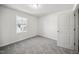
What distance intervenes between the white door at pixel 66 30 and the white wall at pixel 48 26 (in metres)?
1.56

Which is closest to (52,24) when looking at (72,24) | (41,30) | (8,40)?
(41,30)

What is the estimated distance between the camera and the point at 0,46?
294cm

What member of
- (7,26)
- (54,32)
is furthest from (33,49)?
(54,32)

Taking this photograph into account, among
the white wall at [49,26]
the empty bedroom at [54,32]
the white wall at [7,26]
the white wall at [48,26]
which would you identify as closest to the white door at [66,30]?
the empty bedroom at [54,32]

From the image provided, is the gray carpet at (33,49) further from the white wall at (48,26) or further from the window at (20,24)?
the white wall at (48,26)

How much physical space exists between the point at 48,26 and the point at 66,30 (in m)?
2.54

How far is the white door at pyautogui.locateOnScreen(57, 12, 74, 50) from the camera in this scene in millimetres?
2732

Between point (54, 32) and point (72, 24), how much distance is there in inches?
81.9

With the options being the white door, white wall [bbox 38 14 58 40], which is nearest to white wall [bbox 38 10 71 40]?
white wall [bbox 38 14 58 40]

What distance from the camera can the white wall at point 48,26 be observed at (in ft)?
15.5

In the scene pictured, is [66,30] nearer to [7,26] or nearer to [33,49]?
[33,49]

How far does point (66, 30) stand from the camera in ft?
9.41
